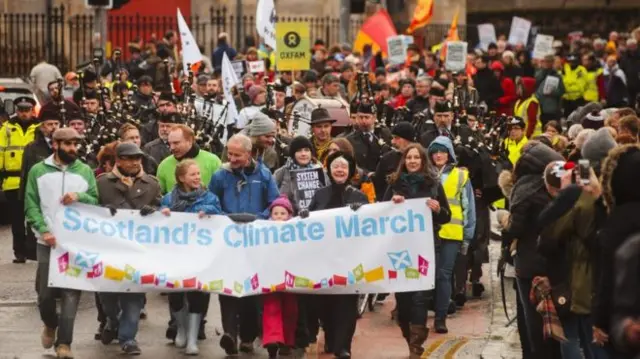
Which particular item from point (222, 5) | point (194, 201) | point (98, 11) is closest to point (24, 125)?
point (98, 11)

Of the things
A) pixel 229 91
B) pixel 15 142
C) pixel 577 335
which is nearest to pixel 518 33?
pixel 229 91

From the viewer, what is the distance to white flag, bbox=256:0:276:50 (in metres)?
27.3

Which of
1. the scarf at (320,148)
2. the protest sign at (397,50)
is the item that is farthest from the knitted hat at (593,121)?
the protest sign at (397,50)

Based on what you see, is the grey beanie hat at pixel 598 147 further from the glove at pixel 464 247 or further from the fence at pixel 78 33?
the fence at pixel 78 33

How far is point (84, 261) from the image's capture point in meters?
14.8

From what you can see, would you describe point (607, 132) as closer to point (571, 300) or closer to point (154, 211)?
point (571, 300)

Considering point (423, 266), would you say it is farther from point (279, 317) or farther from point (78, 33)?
point (78, 33)

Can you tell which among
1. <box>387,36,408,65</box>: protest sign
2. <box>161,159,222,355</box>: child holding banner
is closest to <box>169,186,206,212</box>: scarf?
<box>161,159,222,355</box>: child holding banner

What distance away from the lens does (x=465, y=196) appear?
16500 mm

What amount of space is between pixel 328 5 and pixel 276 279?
3132cm

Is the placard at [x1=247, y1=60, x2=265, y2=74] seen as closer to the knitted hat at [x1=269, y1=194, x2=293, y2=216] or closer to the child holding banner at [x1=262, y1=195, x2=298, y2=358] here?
the knitted hat at [x1=269, y1=194, x2=293, y2=216]

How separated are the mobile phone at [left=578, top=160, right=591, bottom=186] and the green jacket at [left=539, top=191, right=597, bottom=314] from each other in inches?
6.5

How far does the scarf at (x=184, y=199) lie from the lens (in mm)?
15031

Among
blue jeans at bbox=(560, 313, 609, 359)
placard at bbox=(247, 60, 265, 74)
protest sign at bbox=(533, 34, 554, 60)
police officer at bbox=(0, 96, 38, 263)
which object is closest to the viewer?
blue jeans at bbox=(560, 313, 609, 359)
